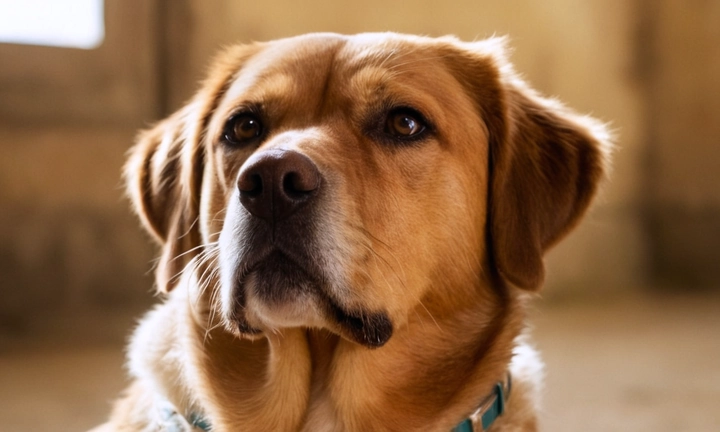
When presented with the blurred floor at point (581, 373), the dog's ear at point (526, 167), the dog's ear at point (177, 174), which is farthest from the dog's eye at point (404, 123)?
the blurred floor at point (581, 373)

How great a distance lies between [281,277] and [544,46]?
15.3 feet

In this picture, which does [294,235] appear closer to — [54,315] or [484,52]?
[484,52]

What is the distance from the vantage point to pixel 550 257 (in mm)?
5793

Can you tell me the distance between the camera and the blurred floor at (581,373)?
10.7 ft

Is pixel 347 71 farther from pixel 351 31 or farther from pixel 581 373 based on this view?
pixel 351 31

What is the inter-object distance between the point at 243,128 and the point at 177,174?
438 mm

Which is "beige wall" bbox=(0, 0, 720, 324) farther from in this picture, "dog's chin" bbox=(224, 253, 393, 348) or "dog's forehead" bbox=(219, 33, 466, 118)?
"dog's chin" bbox=(224, 253, 393, 348)

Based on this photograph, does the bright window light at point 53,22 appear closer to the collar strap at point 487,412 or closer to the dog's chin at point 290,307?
the dog's chin at point 290,307

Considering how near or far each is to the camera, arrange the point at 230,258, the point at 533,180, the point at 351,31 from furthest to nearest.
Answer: the point at 351,31 < the point at 533,180 < the point at 230,258

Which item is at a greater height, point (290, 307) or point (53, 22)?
point (290, 307)

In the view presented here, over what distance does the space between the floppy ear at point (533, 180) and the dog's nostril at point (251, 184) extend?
81 cm

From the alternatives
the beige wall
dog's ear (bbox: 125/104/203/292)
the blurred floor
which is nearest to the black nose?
dog's ear (bbox: 125/104/203/292)

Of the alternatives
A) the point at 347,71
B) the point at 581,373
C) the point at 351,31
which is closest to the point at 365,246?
the point at 347,71

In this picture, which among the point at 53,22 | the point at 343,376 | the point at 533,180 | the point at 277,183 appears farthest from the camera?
the point at 53,22
